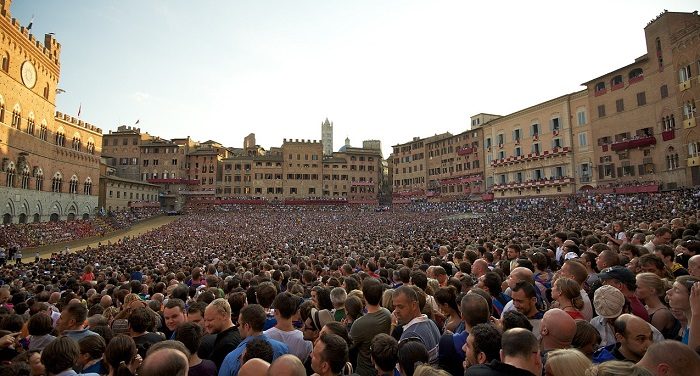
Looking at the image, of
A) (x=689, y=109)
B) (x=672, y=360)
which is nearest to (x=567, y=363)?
(x=672, y=360)

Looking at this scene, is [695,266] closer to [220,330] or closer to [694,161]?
[220,330]

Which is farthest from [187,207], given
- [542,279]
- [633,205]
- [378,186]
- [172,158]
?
[542,279]

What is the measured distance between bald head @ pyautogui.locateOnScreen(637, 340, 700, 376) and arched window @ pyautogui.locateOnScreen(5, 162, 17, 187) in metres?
50.5

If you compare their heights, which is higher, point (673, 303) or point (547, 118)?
point (547, 118)

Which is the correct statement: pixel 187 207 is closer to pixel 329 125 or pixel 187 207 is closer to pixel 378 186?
pixel 378 186

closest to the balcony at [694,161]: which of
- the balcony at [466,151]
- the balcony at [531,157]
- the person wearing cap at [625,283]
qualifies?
the balcony at [531,157]

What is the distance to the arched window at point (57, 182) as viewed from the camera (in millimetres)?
44862

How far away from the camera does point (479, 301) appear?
13.3ft

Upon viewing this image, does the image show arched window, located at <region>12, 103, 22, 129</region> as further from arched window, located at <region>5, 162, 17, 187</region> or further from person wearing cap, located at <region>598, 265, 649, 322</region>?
person wearing cap, located at <region>598, 265, 649, 322</region>

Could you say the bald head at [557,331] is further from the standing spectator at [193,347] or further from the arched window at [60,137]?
the arched window at [60,137]

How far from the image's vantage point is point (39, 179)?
4244 centimetres

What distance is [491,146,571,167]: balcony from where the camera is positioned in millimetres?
46125

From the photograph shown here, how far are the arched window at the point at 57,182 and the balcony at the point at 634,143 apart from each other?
6483 centimetres

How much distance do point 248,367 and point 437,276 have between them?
199 inches
